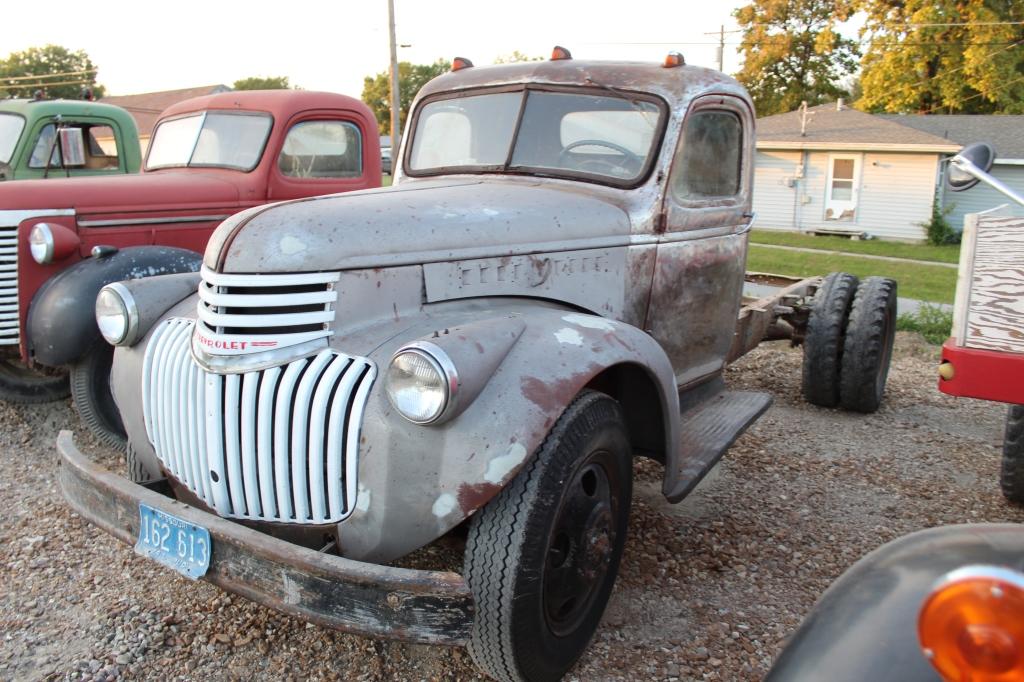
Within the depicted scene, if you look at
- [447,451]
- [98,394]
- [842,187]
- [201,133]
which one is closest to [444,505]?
[447,451]

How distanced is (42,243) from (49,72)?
204 ft

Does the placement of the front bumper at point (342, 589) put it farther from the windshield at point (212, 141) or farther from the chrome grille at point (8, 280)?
the windshield at point (212, 141)

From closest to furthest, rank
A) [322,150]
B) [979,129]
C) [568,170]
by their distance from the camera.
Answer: [568,170] → [322,150] → [979,129]

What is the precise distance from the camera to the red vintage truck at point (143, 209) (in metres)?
4.35

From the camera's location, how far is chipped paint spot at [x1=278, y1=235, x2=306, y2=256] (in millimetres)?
2482

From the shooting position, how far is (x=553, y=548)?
2.51 metres

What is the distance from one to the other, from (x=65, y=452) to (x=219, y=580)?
926 millimetres

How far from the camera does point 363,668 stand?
8.89 feet

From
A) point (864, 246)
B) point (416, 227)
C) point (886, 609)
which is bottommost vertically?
point (864, 246)

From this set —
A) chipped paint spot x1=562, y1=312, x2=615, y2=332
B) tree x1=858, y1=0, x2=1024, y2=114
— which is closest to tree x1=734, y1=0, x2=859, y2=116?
tree x1=858, y1=0, x2=1024, y2=114

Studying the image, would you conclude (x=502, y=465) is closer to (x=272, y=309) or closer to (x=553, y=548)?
(x=553, y=548)

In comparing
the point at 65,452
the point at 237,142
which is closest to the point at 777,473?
the point at 65,452

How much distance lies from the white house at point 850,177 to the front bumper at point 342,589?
69.1ft

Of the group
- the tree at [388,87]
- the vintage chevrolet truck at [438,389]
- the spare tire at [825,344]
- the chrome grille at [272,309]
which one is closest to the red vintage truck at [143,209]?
the vintage chevrolet truck at [438,389]
